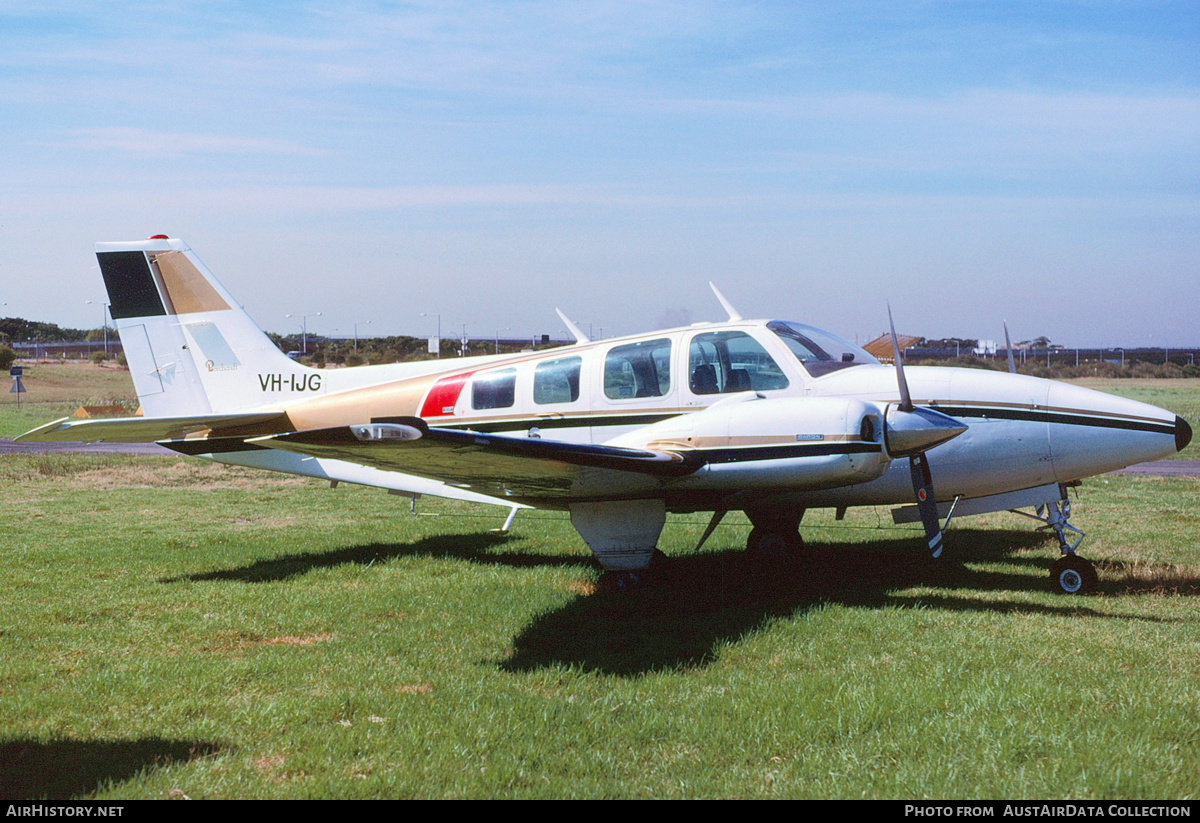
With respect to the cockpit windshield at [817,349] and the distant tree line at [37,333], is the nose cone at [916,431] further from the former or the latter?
the distant tree line at [37,333]

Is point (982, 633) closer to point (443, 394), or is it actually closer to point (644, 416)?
point (644, 416)

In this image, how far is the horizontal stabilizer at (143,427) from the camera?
7738mm

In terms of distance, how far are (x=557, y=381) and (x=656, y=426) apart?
5.83 ft

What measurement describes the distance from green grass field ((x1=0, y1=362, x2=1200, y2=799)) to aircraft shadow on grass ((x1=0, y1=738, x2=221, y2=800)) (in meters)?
0.02

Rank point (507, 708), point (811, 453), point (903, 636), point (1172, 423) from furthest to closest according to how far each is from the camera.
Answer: point (1172, 423), point (811, 453), point (903, 636), point (507, 708)

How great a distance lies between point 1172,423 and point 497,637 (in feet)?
21.8

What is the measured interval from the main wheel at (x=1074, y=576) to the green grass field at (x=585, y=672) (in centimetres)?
22

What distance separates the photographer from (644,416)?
31.4ft

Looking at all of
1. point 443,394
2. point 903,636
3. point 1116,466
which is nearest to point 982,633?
point 903,636

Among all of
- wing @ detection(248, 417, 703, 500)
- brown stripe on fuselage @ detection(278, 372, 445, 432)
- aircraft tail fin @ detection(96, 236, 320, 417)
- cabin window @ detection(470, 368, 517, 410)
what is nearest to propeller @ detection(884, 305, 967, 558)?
wing @ detection(248, 417, 703, 500)

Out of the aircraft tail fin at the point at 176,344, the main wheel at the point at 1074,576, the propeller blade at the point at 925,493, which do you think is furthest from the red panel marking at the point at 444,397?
the main wheel at the point at 1074,576

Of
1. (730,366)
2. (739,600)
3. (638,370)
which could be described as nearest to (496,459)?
(638,370)

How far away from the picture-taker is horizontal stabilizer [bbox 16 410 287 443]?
774 centimetres

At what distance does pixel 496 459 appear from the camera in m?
7.29
